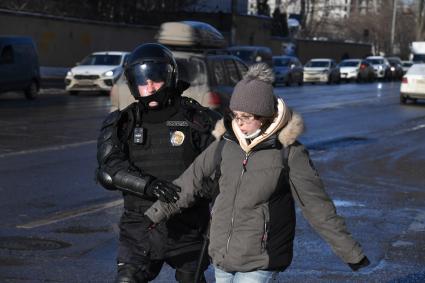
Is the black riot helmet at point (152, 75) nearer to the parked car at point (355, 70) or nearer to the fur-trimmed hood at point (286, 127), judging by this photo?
the fur-trimmed hood at point (286, 127)

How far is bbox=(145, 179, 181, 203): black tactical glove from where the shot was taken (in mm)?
A: 4145

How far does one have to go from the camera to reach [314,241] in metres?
7.84

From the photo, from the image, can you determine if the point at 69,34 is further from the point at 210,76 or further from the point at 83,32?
the point at 210,76

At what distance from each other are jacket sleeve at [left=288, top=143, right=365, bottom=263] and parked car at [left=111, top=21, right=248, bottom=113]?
8959mm

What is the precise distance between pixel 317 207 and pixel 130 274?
3.44 ft

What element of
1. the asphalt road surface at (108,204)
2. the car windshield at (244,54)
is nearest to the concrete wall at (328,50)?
the car windshield at (244,54)

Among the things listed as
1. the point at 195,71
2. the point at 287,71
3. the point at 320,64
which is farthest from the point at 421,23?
the point at 195,71

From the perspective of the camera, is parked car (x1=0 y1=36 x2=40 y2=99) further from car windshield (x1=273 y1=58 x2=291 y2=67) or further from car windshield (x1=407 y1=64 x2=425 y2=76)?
car windshield (x1=273 y1=58 x2=291 y2=67)

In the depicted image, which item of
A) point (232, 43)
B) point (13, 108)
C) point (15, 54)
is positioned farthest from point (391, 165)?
point (232, 43)

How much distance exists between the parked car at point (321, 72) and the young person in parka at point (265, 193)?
4672cm

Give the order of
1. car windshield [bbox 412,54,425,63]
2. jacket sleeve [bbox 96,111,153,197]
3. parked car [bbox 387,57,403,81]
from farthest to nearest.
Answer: parked car [bbox 387,57,403,81]
car windshield [bbox 412,54,425,63]
jacket sleeve [bbox 96,111,153,197]

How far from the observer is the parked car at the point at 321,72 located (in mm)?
50281

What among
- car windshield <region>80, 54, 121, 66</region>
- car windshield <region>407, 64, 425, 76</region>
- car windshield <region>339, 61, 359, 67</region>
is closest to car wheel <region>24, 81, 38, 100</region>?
car windshield <region>80, 54, 121, 66</region>

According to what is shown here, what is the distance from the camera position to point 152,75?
4.47 m
